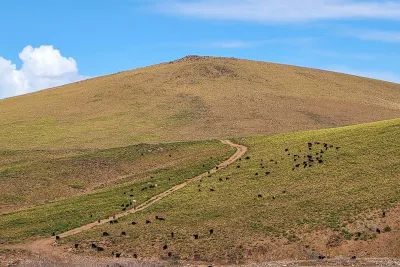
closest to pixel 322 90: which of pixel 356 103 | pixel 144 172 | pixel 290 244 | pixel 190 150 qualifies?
pixel 356 103

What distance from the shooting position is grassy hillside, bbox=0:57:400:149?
10319 cm

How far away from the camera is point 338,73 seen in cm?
15950

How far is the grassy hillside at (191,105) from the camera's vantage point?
103188mm

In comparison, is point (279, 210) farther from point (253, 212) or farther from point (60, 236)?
point (60, 236)

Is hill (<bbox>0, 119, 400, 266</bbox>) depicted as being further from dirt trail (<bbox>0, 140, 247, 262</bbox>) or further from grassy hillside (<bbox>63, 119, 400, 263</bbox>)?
dirt trail (<bbox>0, 140, 247, 262</bbox>)

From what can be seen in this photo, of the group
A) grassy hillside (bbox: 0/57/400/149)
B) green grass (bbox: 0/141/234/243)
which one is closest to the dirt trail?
green grass (bbox: 0/141/234/243)

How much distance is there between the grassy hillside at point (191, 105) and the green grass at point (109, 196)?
12407 mm

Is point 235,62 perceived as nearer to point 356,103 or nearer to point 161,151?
point 356,103

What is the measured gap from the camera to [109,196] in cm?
6856

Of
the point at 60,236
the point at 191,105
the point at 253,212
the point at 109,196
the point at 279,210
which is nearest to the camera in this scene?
the point at 60,236

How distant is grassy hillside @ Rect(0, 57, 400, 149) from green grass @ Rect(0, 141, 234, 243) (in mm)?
12407

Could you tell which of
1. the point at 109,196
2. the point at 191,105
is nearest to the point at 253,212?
the point at 109,196

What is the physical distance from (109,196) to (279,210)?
19.1 meters

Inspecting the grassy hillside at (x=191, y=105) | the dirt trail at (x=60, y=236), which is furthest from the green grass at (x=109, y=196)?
the grassy hillside at (x=191, y=105)
